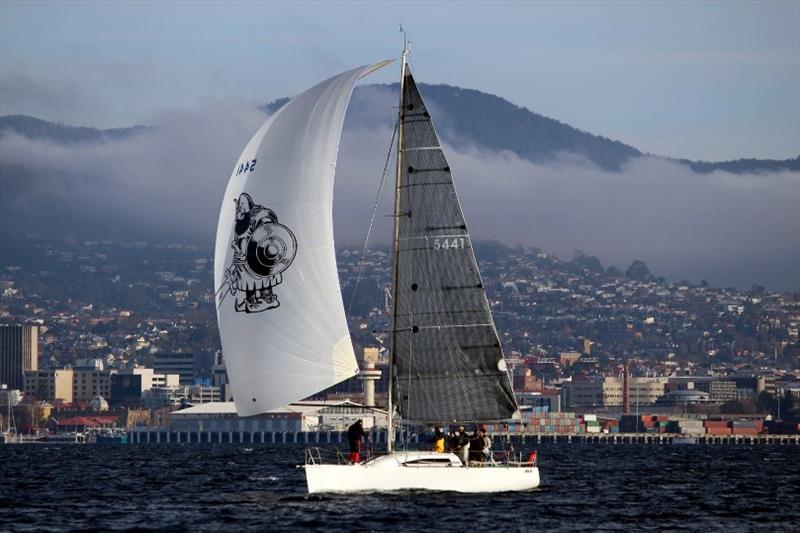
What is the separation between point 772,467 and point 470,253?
4398 centimetres

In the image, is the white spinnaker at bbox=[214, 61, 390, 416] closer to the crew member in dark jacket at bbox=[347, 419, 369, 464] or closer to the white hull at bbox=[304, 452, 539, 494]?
the crew member in dark jacket at bbox=[347, 419, 369, 464]

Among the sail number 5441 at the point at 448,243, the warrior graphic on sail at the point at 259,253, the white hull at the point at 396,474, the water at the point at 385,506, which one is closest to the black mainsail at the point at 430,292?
the sail number 5441 at the point at 448,243

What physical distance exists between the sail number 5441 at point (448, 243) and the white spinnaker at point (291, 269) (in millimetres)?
→ 2337

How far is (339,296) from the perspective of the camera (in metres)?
37.8

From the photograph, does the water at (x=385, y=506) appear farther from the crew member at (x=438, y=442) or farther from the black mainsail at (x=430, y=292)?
the black mainsail at (x=430, y=292)

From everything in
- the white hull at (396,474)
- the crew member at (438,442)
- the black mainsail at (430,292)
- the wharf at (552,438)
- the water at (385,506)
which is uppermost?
the black mainsail at (430,292)

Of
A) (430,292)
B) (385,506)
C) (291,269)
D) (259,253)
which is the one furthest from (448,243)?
(385,506)

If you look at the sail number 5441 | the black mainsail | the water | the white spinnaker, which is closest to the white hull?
the water

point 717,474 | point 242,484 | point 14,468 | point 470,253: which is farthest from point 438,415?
point 14,468

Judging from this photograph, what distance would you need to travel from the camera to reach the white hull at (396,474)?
37969mm

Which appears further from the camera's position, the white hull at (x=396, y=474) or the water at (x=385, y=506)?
the white hull at (x=396, y=474)

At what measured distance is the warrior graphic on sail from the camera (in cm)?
3841

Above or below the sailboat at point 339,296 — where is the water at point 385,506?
below

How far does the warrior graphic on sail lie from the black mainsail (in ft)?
8.24
